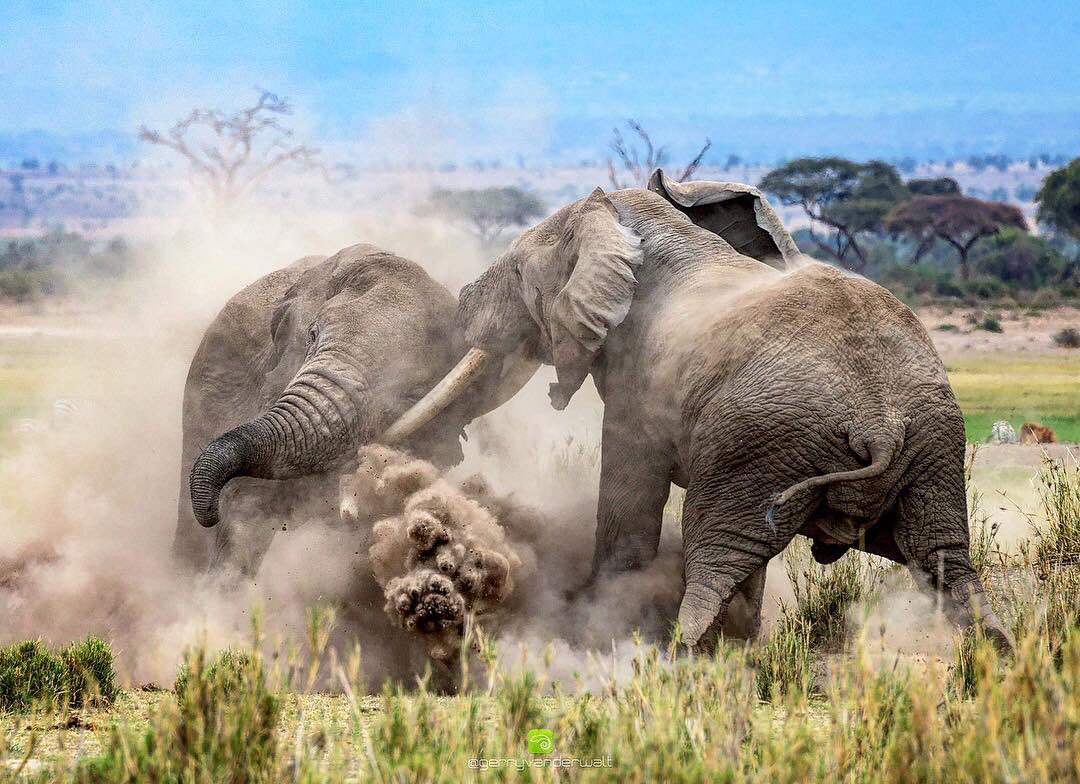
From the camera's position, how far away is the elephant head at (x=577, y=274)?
7.99 metres

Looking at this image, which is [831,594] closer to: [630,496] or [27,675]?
[630,496]

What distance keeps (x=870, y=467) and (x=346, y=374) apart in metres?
3.08

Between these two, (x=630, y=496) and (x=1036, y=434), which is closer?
(x=630, y=496)

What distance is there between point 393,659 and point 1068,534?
415 centimetres

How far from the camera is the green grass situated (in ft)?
75.8

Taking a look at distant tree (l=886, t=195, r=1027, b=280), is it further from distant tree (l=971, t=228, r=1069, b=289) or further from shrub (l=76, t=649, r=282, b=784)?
shrub (l=76, t=649, r=282, b=784)

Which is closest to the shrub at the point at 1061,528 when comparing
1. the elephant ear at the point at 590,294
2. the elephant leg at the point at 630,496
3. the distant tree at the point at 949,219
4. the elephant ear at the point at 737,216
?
the elephant ear at the point at 737,216

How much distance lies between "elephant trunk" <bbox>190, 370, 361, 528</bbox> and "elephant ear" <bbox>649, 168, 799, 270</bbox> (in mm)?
2496

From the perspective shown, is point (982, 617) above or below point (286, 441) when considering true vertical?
below

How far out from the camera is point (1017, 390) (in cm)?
2828

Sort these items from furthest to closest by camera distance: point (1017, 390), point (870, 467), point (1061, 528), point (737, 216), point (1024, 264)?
point (1024, 264) → point (1017, 390) → point (737, 216) → point (1061, 528) → point (870, 467)

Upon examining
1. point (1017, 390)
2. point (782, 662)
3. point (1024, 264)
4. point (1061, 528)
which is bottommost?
point (782, 662)

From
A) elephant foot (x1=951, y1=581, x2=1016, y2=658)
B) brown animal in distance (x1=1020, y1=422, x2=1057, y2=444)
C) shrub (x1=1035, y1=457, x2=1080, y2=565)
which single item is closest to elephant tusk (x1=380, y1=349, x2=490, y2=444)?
elephant foot (x1=951, y1=581, x2=1016, y2=658)

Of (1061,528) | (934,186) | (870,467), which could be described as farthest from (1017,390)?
(934,186)
